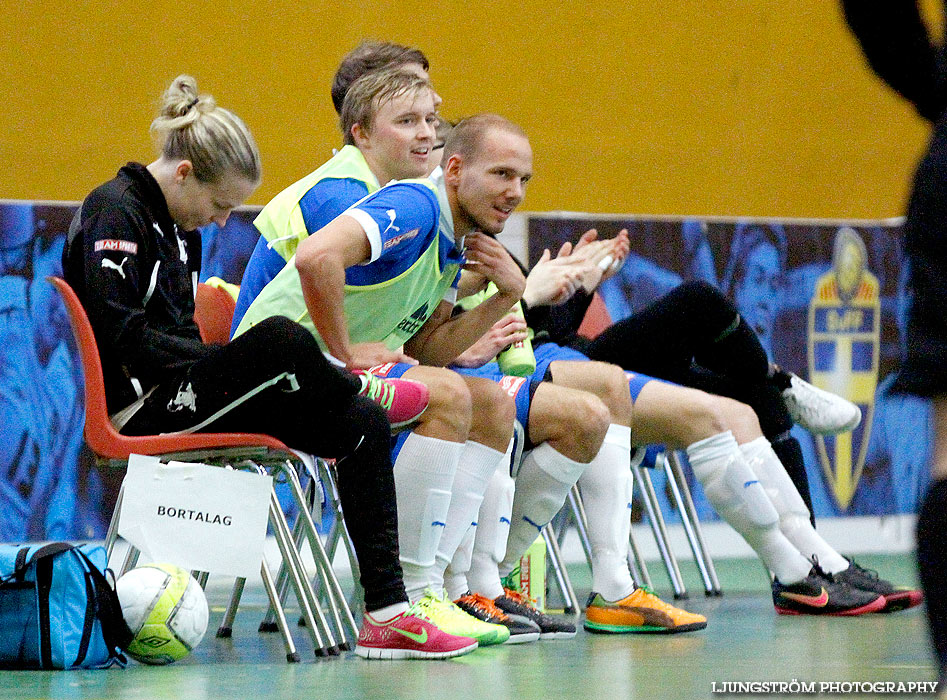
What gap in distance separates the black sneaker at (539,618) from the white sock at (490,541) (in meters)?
0.04

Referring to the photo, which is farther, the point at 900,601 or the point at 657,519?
the point at 657,519

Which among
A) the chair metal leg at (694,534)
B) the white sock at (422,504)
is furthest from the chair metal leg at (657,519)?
the white sock at (422,504)

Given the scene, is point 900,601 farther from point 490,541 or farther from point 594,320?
point 594,320

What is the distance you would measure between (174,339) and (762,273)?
354 cm

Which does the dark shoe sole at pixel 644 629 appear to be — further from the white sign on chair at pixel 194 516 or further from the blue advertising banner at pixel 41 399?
the blue advertising banner at pixel 41 399

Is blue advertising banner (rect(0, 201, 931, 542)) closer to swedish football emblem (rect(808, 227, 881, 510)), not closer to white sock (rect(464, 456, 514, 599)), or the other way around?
swedish football emblem (rect(808, 227, 881, 510))

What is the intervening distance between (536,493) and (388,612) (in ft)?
2.39

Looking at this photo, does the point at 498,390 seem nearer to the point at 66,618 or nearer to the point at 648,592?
the point at 648,592

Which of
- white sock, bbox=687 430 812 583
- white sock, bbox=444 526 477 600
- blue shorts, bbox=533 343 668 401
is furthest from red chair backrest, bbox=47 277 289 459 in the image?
white sock, bbox=687 430 812 583

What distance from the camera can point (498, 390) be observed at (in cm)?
311

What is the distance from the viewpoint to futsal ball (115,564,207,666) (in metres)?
2.67

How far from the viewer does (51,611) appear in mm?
2570

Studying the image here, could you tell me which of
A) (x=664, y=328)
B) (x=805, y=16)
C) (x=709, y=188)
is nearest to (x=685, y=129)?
(x=709, y=188)

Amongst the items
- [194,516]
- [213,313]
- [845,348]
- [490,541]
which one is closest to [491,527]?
[490,541]
